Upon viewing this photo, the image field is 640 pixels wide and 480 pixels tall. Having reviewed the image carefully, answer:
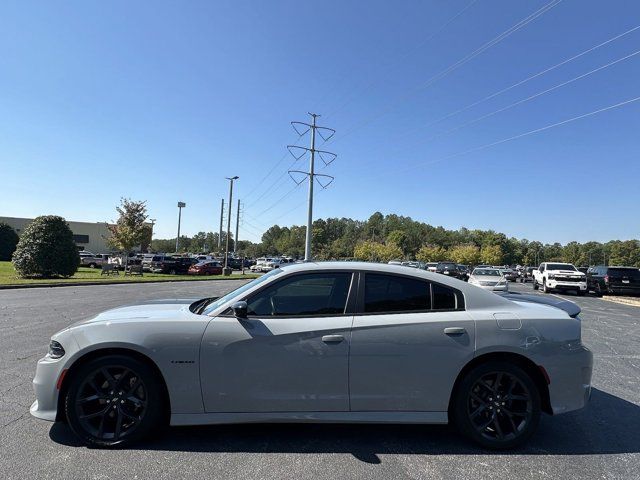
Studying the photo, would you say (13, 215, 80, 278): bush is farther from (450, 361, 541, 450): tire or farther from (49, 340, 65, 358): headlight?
(450, 361, 541, 450): tire

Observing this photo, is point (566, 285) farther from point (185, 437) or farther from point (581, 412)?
point (185, 437)

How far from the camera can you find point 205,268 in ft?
139

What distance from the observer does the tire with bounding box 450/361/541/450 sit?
372 centimetres

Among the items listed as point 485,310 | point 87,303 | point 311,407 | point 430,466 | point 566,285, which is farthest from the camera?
point 566,285

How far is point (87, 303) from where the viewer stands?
13.5m

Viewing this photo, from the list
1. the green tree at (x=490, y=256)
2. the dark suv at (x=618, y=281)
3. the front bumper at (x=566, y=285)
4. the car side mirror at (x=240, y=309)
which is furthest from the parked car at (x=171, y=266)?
the green tree at (x=490, y=256)

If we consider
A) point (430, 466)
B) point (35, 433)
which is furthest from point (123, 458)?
point (430, 466)

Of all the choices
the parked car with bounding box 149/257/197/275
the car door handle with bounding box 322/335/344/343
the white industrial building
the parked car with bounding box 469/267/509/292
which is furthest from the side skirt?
the white industrial building

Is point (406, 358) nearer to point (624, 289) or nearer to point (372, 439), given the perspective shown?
point (372, 439)

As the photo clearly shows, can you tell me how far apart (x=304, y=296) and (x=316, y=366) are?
623 millimetres

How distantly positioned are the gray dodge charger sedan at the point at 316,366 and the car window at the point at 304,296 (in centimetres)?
1

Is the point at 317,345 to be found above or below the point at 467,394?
above

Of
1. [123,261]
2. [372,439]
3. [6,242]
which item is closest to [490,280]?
[372,439]

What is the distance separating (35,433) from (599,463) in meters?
4.77
